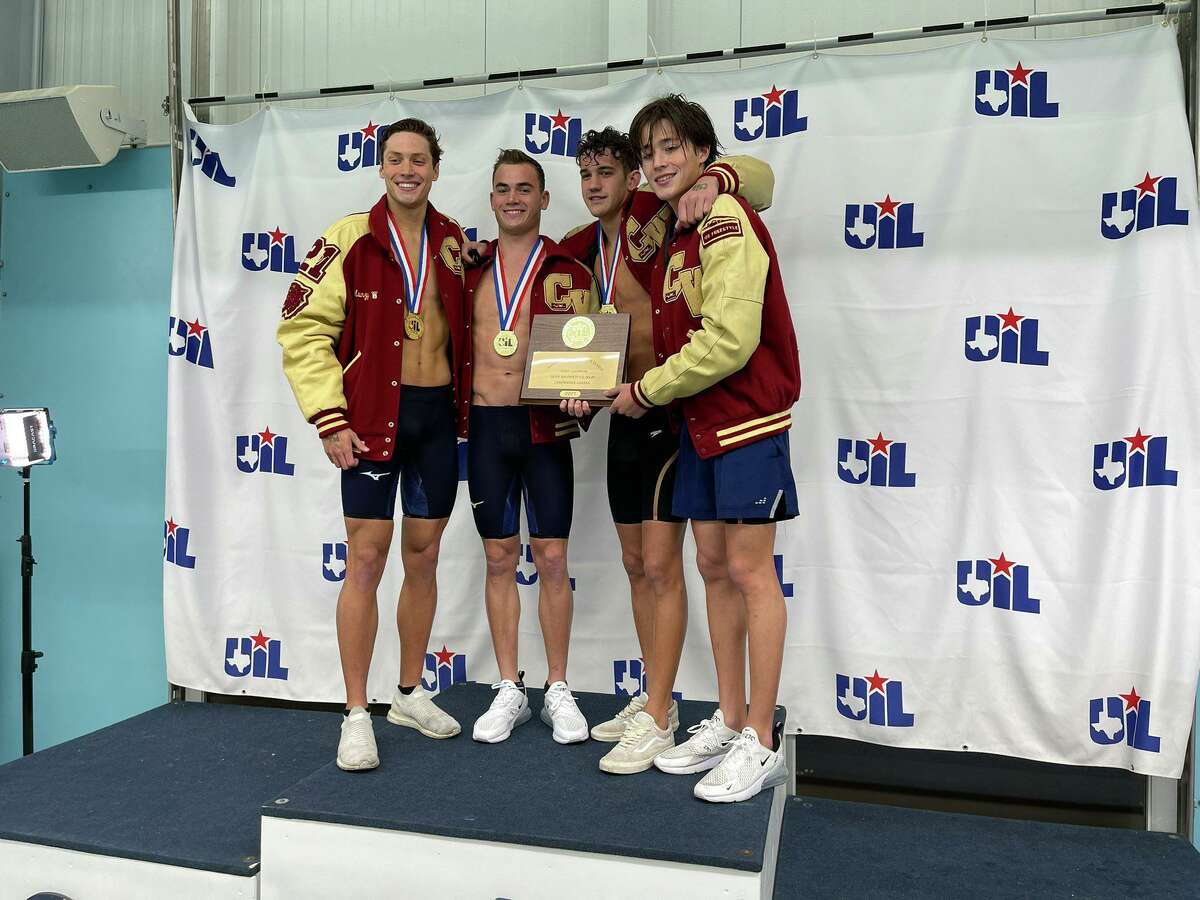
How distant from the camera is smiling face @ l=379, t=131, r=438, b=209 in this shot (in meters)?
2.80

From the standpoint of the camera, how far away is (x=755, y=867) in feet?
6.45

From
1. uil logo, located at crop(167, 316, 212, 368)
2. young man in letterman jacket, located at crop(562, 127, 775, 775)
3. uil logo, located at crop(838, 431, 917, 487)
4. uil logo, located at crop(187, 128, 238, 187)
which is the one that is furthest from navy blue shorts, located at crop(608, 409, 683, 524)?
uil logo, located at crop(187, 128, 238, 187)

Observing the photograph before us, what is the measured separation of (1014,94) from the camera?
3.15 metres

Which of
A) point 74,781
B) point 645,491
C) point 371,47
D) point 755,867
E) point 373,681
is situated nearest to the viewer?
point 755,867

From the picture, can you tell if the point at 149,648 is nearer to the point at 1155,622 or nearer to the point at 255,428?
the point at 255,428

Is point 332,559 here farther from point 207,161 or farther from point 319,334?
point 207,161

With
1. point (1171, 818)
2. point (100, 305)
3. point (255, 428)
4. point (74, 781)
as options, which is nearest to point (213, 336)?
point (255, 428)

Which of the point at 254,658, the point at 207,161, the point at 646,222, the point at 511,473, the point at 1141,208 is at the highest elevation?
the point at 207,161

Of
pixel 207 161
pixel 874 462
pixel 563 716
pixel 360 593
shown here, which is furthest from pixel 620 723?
pixel 207 161

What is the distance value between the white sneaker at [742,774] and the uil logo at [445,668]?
61.8 inches

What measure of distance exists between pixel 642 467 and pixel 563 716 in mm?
737

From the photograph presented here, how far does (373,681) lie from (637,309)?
1897mm

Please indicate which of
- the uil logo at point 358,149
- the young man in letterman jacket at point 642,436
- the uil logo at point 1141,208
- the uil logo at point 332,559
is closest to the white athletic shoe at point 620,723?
the young man in letterman jacket at point 642,436

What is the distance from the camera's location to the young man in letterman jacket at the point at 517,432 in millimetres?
2857
